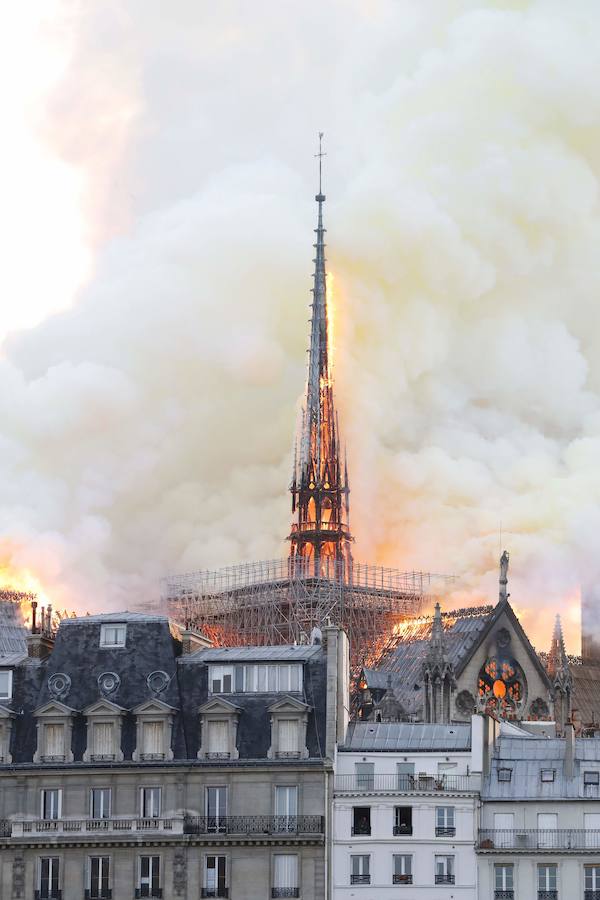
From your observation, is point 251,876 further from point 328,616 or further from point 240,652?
point 328,616

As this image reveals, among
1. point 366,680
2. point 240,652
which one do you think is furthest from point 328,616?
point 240,652

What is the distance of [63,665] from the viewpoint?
131250 mm

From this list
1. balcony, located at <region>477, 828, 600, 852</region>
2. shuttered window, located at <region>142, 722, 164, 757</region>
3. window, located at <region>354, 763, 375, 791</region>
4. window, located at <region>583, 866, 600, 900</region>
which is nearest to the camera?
window, located at <region>583, 866, 600, 900</region>

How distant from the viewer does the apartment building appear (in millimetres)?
124875

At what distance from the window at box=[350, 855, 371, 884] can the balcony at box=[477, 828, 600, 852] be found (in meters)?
5.13

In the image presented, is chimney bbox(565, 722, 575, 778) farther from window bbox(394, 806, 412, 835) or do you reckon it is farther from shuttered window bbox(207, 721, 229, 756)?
shuttered window bbox(207, 721, 229, 756)

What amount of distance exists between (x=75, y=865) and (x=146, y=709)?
7.93 metres

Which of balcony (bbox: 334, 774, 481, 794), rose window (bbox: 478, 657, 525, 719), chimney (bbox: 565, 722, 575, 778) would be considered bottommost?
balcony (bbox: 334, 774, 481, 794)

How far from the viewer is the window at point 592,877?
123 m

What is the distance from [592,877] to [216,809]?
56.6 ft

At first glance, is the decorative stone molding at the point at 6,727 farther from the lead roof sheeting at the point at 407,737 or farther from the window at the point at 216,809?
the lead roof sheeting at the point at 407,737

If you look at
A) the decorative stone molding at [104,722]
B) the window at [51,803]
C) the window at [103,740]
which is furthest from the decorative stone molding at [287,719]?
the window at [51,803]

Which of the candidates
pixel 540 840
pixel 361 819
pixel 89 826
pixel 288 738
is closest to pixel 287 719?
pixel 288 738

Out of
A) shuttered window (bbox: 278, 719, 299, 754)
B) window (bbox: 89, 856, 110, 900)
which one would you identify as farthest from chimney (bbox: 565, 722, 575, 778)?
window (bbox: 89, 856, 110, 900)
